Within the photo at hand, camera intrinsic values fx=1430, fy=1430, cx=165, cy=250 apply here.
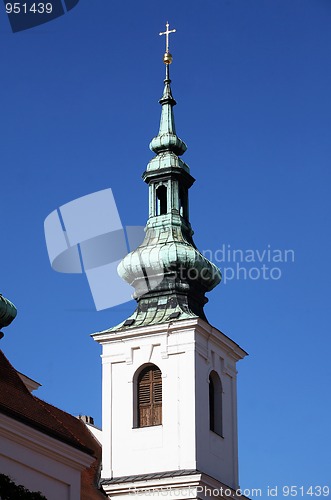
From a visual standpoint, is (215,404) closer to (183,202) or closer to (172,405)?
(172,405)

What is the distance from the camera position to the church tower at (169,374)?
107ft

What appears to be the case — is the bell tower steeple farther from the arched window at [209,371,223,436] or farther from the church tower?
the arched window at [209,371,223,436]

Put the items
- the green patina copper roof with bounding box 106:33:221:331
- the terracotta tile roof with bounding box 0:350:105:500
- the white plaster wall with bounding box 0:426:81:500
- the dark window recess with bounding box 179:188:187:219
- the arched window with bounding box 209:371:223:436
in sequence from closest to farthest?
1. the white plaster wall with bounding box 0:426:81:500
2. the terracotta tile roof with bounding box 0:350:105:500
3. the arched window with bounding box 209:371:223:436
4. the green patina copper roof with bounding box 106:33:221:331
5. the dark window recess with bounding box 179:188:187:219

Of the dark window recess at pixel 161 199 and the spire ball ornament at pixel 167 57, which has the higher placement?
the spire ball ornament at pixel 167 57

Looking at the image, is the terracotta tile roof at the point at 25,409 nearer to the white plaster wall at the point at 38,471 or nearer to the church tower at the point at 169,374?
the white plaster wall at the point at 38,471

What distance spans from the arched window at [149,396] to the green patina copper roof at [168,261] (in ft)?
4.02

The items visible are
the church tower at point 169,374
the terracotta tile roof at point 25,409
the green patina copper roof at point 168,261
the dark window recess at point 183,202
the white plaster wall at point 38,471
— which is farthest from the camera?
the dark window recess at point 183,202

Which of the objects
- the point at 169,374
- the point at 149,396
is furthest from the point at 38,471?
the point at 149,396

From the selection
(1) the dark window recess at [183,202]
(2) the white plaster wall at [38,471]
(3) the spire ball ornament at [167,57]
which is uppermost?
(3) the spire ball ornament at [167,57]

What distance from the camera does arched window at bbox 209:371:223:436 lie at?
3425 cm

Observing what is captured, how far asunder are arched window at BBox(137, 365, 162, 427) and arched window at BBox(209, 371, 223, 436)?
146 cm

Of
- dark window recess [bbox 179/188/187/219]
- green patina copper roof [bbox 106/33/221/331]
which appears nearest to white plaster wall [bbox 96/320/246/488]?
green patina copper roof [bbox 106/33/221/331]

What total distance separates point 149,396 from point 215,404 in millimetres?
1900

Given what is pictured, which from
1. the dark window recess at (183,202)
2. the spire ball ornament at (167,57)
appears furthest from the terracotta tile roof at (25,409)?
the spire ball ornament at (167,57)
